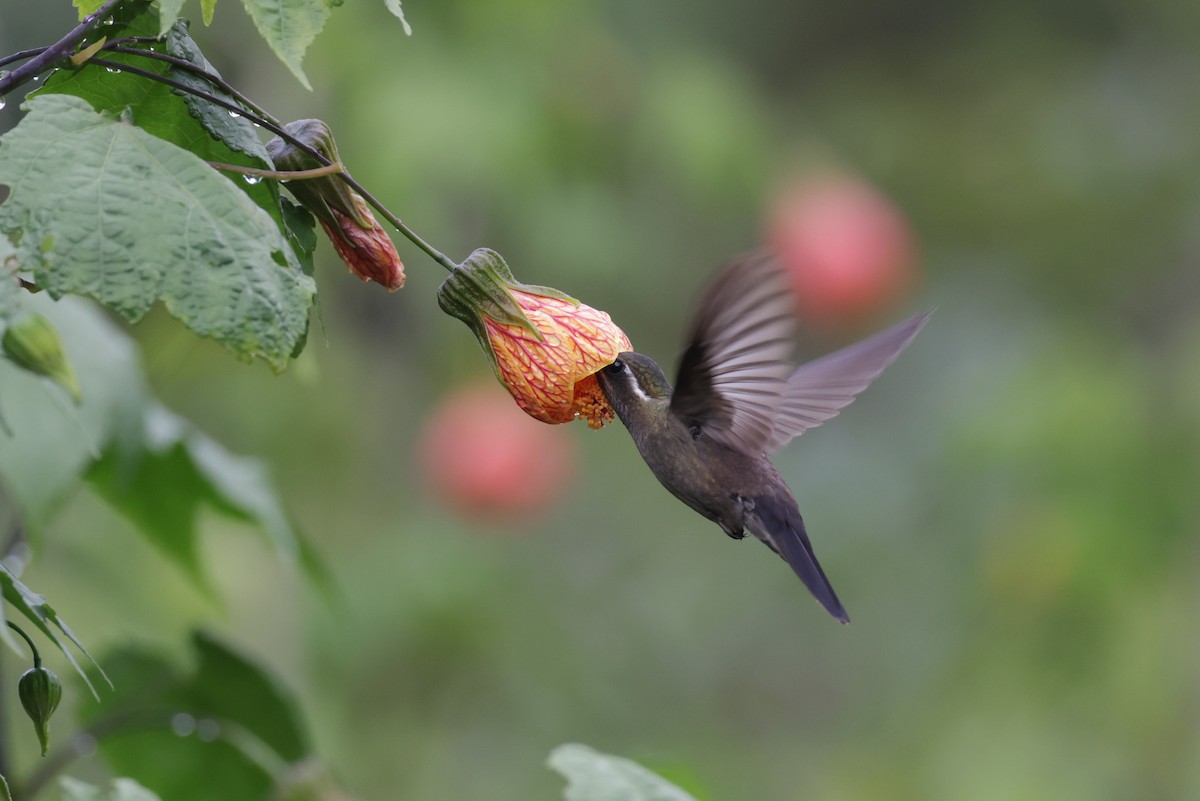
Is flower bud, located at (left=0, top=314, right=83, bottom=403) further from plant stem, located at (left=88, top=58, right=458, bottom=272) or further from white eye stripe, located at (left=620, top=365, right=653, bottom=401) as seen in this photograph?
white eye stripe, located at (left=620, top=365, right=653, bottom=401)

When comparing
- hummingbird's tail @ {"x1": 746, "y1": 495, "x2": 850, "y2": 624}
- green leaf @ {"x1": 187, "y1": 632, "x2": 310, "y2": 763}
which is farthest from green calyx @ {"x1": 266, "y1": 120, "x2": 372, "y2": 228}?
green leaf @ {"x1": 187, "y1": 632, "x2": 310, "y2": 763}

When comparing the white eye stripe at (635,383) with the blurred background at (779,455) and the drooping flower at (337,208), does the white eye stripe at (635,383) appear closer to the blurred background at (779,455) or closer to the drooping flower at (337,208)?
the drooping flower at (337,208)

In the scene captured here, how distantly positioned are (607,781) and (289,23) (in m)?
0.44

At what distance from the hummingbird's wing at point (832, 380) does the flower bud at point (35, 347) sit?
53 centimetres

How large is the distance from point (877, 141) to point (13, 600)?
3.60 m

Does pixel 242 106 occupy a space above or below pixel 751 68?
below

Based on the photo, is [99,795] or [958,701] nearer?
[99,795]

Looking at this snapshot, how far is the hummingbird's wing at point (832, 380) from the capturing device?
1.10m

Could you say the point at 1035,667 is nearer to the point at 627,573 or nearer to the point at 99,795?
the point at 627,573

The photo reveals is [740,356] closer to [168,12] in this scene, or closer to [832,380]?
[832,380]

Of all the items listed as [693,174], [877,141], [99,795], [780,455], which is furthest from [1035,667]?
[99,795]

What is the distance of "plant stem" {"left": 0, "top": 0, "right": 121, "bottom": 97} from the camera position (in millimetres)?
719

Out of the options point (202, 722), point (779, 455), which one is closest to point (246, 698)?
point (202, 722)

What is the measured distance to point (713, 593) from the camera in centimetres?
391
